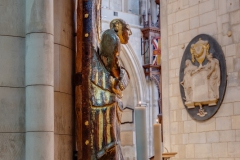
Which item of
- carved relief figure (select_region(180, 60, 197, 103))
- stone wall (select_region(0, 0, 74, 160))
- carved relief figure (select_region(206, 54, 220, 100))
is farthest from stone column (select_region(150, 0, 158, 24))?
stone wall (select_region(0, 0, 74, 160))

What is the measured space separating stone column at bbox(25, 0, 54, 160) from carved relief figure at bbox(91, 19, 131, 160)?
327mm

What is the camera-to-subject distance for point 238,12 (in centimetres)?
739

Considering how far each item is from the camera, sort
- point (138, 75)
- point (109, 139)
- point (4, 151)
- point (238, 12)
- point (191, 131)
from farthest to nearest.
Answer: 1. point (138, 75)
2. point (191, 131)
3. point (238, 12)
4. point (109, 139)
5. point (4, 151)

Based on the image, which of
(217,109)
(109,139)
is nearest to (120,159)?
(109,139)

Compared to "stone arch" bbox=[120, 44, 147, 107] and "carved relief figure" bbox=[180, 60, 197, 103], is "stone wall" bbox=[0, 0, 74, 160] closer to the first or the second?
"carved relief figure" bbox=[180, 60, 197, 103]

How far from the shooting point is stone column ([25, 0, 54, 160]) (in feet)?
7.91

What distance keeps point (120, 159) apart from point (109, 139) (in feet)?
0.49

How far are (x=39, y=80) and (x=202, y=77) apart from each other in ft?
18.4

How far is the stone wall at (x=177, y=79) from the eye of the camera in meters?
7.36

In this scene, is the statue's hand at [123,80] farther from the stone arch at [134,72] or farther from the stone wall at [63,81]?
the stone arch at [134,72]

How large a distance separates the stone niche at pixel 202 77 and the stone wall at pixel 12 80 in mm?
5342

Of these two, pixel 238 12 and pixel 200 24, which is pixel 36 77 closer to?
pixel 238 12

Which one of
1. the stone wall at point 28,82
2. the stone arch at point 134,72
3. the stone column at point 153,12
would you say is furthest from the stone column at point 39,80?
the stone column at point 153,12

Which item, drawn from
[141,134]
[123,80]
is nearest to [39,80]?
[123,80]
